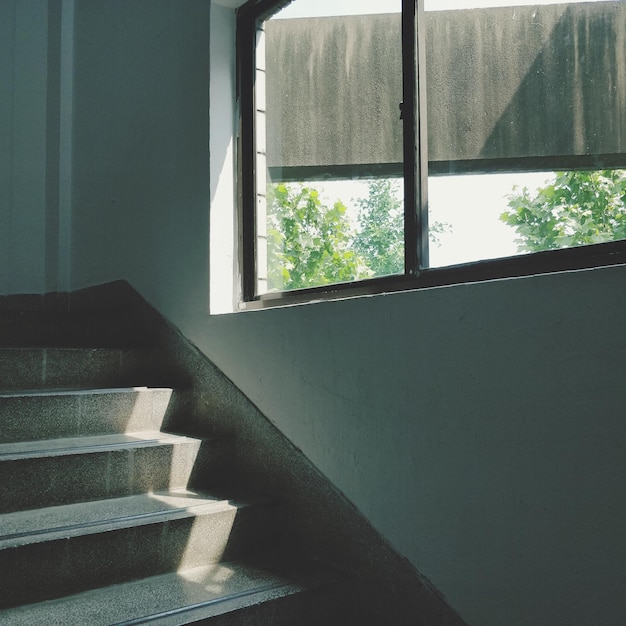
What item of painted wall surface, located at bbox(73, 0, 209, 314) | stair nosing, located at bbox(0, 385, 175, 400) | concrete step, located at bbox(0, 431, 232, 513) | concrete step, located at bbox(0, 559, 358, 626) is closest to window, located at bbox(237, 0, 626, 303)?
painted wall surface, located at bbox(73, 0, 209, 314)

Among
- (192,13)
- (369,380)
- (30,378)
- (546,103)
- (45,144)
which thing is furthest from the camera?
(45,144)

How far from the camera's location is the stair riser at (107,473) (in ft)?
6.57

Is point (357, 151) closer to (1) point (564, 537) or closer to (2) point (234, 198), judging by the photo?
(2) point (234, 198)

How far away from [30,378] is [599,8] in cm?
233

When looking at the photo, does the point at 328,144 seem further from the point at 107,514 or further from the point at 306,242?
the point at 107,514

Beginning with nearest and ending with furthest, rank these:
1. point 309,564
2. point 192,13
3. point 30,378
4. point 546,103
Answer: point 546,103
point 309,564
point 30,378
point 192,13

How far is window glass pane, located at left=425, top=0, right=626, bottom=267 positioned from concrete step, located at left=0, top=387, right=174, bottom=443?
53.3 inches

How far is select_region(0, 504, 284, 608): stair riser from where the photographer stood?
1707 mm

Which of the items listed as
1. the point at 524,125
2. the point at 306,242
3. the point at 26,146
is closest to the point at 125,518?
the point at 306,242

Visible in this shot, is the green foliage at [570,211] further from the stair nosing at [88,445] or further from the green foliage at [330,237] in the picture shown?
the stair nosing at [88,445]

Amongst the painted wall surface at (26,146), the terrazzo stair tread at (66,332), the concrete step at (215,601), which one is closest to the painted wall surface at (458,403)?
the concrete step at (215,601)

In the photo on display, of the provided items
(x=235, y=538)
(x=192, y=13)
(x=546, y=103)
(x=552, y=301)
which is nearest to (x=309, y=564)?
(x=235, y=538)

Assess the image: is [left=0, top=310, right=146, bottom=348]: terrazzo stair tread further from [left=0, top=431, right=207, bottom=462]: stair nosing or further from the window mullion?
the window mullion

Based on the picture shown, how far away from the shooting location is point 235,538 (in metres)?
2.12
